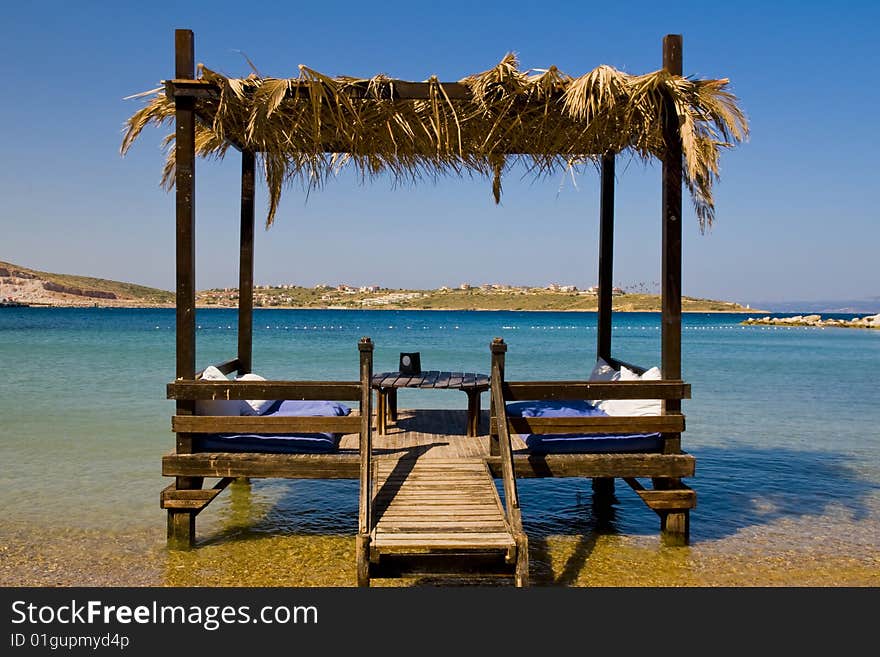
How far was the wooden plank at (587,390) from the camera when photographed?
22.0ft

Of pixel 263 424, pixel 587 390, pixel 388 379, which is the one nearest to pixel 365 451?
pixel 263 424

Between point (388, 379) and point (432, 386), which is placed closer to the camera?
point (432, 386)

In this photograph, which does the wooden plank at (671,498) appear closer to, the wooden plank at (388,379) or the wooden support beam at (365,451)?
the wooden support beam at (365,451)

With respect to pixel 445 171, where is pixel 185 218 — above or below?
below

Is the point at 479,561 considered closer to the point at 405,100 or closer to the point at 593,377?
the point at 405,100

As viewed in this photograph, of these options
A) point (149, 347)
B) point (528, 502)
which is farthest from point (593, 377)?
point (149, 347)

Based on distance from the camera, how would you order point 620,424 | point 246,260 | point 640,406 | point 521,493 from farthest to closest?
point 521,493
point 246,260
point 640,406
point 620,424

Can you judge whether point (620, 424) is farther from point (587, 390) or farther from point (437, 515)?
point (437, 515)

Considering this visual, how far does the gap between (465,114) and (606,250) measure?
3392 millimetres

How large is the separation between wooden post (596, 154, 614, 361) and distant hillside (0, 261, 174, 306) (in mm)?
142238

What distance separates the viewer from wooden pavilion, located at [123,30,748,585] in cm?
633

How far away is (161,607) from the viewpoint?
5.61 meters

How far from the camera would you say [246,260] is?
922 centimetres

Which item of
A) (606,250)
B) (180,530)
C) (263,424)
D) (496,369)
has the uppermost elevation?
(606,250)
